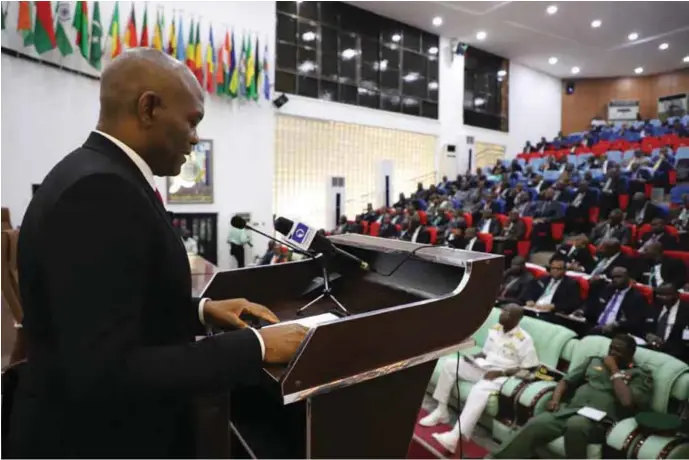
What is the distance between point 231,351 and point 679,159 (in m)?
10.3

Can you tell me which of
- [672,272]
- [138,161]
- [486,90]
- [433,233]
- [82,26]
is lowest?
[672,272]

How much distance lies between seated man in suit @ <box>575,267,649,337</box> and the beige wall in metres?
7.66

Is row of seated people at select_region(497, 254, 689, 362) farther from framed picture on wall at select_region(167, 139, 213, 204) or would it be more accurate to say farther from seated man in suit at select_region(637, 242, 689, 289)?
framed picture on wall at select_region(167, 139, 213, 204)

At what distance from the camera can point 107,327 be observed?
659 millimetres

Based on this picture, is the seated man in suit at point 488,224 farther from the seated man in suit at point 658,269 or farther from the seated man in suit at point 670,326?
the seated man in suit at point 670,326

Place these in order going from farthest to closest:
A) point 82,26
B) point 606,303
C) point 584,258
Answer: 1. point 82,26
2. point 584,258
3. point 606,303

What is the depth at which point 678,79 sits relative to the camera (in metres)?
17.5

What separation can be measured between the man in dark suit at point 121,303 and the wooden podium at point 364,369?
58 millimetres

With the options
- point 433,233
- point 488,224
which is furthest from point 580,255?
point 433,233

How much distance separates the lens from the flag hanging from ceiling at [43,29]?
24.2 feet

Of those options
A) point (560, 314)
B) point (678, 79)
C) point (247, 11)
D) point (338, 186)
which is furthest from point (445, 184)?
point (678, 79)

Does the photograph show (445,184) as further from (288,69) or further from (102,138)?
(102,138)

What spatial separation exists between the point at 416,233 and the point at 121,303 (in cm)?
799

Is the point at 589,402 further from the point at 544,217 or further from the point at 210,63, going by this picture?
the point at 210,63
